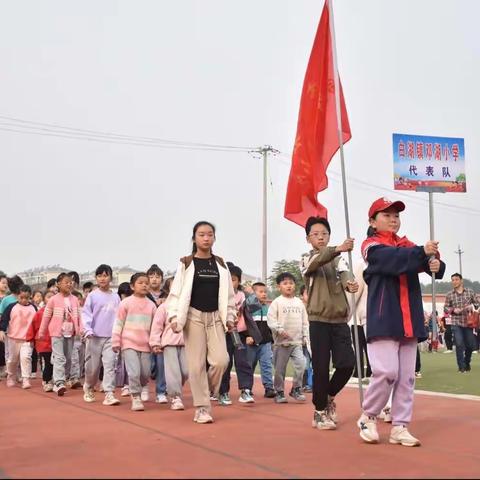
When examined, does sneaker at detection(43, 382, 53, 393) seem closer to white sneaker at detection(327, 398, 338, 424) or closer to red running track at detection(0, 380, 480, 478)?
red running track at detection(0, 380, 480, 478)

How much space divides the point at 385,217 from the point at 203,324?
2315 millimetres

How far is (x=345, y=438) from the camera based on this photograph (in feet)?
21.5

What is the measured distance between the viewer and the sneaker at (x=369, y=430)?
621cm

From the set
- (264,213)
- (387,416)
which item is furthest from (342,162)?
(264,213)

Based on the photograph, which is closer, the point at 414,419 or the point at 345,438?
the point at 345,438

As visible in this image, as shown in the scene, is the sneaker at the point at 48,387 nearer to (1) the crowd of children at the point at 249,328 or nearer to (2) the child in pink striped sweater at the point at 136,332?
(1) the crowd of children at the point at 249,328

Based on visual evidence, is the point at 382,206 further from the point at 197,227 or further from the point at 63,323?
the point at 63,323

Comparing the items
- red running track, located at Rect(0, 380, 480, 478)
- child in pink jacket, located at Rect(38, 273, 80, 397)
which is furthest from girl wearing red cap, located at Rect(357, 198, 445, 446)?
child in pink jacket, located at Rect(38, 273, 80, 397)

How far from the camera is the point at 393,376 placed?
6.24 meters

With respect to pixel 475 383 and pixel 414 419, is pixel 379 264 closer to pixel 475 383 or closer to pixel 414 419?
pixel 414 419

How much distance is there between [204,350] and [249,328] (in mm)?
2380

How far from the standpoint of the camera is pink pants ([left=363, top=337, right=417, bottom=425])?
625 centimetres

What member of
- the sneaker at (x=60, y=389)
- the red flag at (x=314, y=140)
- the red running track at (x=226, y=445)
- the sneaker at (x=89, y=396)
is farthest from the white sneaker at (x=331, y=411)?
the sneaker at (x=60, y=389)

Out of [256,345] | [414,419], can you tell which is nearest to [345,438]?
[414,419]
